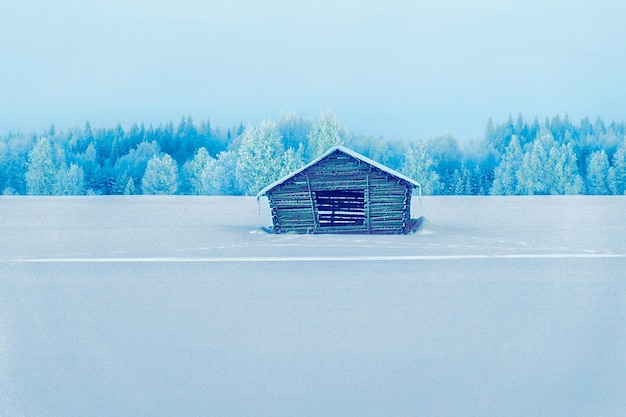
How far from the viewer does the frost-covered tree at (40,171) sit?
92250 millimetres

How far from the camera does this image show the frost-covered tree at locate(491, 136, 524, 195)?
92688 mm

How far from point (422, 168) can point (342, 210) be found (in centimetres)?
6542

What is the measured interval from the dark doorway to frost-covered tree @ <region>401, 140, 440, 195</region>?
64.4m

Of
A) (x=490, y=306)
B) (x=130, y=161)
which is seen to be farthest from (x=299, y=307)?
(x=130, y=161)

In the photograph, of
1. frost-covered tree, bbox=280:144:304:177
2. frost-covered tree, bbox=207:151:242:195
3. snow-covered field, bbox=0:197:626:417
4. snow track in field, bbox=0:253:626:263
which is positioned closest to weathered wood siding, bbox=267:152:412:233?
snow track in field, bbox=0:253:626:263

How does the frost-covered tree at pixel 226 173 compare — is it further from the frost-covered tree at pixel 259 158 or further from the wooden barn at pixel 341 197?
the wooden barn at pixel 341 197

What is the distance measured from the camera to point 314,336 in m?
8.22

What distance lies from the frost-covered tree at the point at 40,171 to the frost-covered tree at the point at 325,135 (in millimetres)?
31363

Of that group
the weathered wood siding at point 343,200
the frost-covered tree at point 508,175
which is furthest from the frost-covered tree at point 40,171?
the weathered wood siding at point 343,200

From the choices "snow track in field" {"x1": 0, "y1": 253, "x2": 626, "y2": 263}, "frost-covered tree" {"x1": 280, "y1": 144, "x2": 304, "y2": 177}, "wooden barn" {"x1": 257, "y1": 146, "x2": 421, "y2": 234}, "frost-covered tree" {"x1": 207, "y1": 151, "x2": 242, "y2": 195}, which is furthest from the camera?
"frost-covered tree" {"x1": 207, "y1": 151, "x2": 242, "y2": 195}

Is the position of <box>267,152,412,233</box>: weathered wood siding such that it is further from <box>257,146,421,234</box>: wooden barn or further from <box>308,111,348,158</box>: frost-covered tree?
<box>308,111,348,158</box>: frost-covered tree

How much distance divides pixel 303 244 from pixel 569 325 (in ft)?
39.2

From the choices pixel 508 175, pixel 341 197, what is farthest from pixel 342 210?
pixel 508 175

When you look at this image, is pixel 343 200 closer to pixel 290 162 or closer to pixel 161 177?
pixel 290 162
